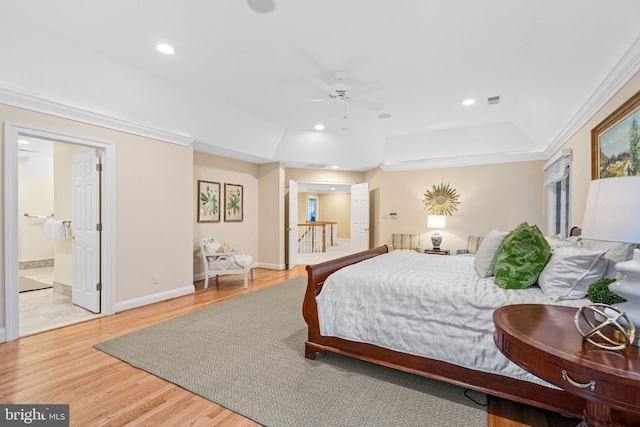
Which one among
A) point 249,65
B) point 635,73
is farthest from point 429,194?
point 249,65

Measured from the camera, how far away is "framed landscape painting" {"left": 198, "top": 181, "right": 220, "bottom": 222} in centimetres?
550

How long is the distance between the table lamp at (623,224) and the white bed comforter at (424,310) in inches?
26.7

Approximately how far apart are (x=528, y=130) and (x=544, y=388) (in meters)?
4.48

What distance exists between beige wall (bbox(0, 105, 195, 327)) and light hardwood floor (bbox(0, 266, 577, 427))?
3.05 feet

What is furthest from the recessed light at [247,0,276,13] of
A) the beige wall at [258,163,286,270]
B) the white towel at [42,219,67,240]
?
the beige wall at [258,163,286,270]

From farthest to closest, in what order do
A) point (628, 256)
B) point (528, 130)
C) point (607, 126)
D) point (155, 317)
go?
point (528, 130)
point (155, 317)
point (607, 126)
point (628, 256)

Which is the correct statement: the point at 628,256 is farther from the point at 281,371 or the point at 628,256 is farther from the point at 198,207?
the point at 198,207

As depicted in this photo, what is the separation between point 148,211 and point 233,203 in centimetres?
217

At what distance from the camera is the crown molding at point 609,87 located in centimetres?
222

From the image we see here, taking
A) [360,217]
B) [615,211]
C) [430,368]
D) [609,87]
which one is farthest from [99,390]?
[360,217]

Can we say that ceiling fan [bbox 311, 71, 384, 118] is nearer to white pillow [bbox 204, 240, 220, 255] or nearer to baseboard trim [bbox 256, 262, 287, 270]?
white pillow [bbox 204, 240, 220, 255]

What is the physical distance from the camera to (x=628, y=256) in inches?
67.3

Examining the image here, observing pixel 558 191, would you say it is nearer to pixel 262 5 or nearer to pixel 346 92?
pixel 346 92

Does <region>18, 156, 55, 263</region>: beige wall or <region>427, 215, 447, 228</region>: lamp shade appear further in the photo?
<region>18, 156, 55, 263</region>: beige wall
